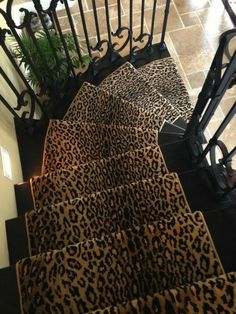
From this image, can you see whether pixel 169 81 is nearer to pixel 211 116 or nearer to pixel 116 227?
→ pixel 211 116

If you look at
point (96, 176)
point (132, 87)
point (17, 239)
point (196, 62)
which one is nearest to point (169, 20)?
point (196, 62)

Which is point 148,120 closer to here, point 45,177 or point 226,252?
point 45,177

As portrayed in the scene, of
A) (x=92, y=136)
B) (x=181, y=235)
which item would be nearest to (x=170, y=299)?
(x=181, y=235)

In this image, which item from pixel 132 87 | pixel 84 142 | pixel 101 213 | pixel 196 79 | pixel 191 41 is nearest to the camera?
pixel 101 213

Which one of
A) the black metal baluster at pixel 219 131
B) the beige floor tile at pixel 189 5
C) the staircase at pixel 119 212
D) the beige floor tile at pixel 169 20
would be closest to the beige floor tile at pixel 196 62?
the beige floor tile at pixel 169 20

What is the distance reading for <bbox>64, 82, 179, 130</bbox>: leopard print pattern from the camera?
2.57 metres

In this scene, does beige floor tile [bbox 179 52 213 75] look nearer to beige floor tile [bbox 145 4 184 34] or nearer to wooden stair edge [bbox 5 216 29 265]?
beige floor tile [bbox 145 4 184 34]

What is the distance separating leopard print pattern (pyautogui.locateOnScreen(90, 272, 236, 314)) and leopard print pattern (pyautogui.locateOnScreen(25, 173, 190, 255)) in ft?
1.89

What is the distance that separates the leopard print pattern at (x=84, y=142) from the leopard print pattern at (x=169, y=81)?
3.13 ft

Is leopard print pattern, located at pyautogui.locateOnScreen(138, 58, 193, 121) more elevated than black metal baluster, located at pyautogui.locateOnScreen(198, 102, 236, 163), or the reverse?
leopard print pattern, located at pyautogui.locateOnScreen(138, 58, 193, 121)

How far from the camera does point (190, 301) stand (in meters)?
1.21

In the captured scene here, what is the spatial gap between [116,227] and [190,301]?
0.66 metres

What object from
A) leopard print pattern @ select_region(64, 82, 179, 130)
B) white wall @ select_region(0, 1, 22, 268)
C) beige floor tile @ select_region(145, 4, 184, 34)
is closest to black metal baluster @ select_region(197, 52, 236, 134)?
leopard print pattern @ select_region(64, 82, 179, 130)

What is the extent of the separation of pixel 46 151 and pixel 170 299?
143 centimetres
